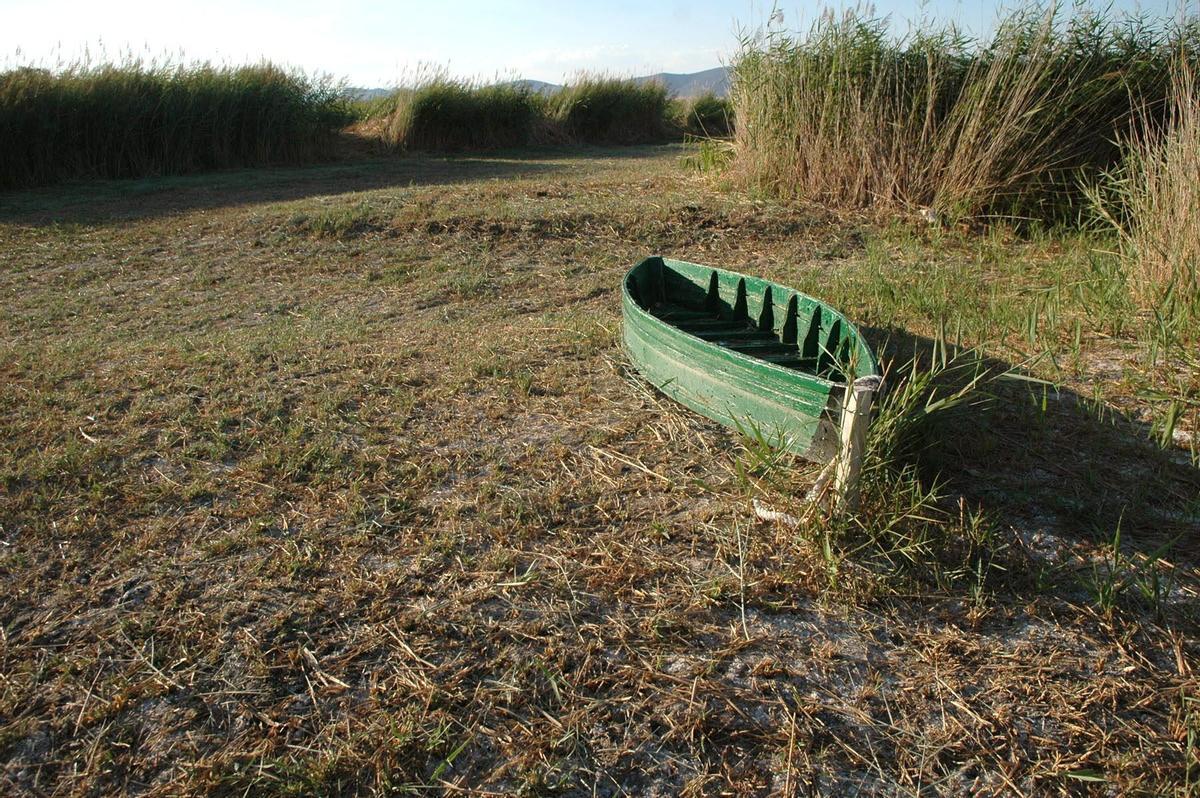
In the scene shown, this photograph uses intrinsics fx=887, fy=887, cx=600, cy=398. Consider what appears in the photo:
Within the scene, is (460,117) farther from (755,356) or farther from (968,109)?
(755,356)

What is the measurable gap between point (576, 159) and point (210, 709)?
46.8 feet

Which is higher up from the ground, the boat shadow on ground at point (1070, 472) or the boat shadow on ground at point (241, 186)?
the boat shadow on ground at point (241, 186)

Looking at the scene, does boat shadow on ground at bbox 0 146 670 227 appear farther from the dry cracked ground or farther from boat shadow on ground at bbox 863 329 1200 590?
boat shadow on ground at bbox 863 329 1200 590

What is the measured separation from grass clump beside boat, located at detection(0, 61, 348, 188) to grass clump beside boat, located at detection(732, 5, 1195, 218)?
28.6ft

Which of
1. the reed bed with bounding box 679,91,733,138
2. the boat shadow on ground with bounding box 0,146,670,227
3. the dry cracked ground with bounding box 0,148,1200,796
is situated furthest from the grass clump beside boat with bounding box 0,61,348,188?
the reed bed with bounding box 679,91,733,138

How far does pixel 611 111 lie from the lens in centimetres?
1939

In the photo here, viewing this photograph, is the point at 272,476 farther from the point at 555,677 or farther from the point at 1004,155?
the point at 1004,155

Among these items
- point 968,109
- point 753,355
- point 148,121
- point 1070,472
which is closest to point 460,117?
point 148,121

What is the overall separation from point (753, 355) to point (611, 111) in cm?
1580

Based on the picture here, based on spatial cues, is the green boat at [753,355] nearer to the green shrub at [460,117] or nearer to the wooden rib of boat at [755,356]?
the wooden rib of boat at [755,356]

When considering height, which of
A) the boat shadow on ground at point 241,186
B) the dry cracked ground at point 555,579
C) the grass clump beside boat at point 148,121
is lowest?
the dry cracked ground at point 555,579

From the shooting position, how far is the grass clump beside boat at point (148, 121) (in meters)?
11.7

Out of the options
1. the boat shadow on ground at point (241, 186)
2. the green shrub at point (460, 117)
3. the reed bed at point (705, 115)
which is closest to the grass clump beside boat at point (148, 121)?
the boat shadow on ground at point (241, 186)

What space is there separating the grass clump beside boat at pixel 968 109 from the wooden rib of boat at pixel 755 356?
3.85 m
